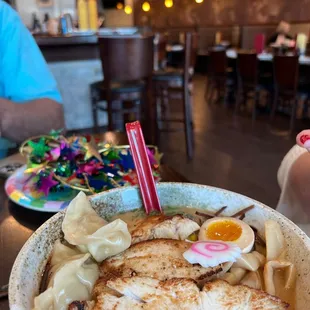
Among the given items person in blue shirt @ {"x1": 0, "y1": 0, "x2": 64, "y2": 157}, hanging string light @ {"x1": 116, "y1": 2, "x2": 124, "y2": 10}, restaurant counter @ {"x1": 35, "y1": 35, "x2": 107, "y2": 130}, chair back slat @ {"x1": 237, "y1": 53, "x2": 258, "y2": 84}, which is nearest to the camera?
person in blue shirt @ {"x1": 0, "y1": 0, "x2": 64, "y2": 157}

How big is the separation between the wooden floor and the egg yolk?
191 centimetres

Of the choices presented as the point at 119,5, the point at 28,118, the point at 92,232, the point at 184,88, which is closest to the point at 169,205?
the point at 92,232

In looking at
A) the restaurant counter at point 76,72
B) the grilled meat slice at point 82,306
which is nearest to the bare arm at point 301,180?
the grilled meat slice at point 82,306

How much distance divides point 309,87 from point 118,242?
461cm

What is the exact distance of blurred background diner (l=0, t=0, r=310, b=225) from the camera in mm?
2602

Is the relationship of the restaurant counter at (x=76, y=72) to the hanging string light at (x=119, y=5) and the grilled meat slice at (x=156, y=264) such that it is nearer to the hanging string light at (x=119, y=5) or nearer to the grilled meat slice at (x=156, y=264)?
the grilled meat slice at (x=156, y=264)

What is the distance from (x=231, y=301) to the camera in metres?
0.33

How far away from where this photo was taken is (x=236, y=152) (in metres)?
3.44

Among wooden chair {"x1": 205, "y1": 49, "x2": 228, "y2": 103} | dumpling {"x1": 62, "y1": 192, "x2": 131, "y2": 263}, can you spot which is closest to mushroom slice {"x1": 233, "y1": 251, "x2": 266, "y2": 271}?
dumpling {"x1": 62, "y1": 192, "x2": 131, "y2": 263}

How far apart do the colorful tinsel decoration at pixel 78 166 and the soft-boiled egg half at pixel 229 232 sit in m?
0.28

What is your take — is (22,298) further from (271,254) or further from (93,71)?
(93,71)

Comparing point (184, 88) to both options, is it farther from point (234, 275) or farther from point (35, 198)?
point (234, 275)

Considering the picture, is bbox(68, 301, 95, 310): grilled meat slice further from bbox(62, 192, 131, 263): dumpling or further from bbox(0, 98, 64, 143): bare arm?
bbox(0, 98, 64, 143): bare arm

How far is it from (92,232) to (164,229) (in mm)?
104
